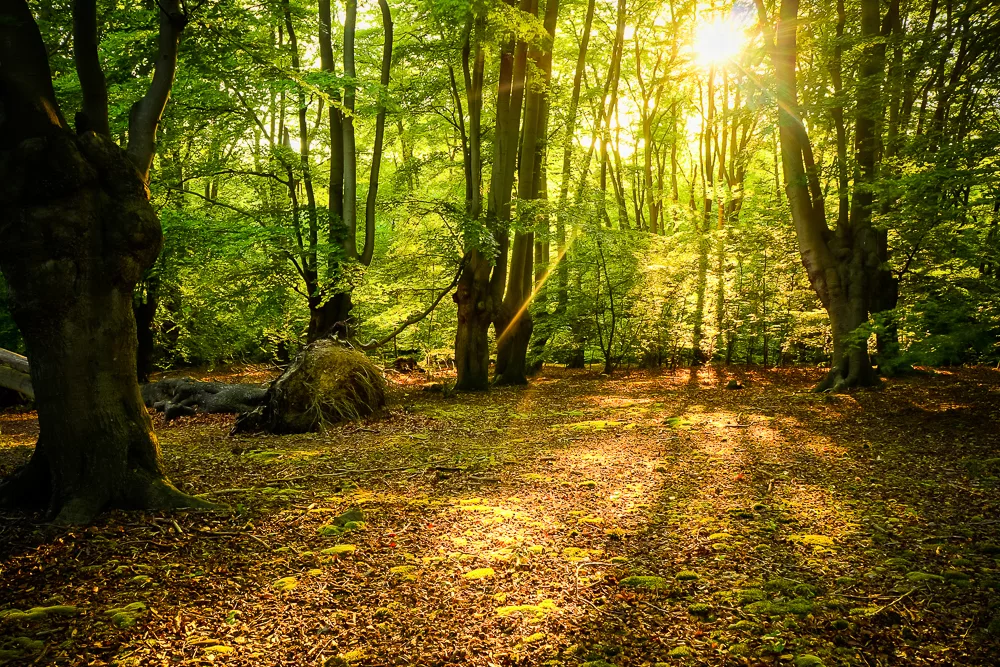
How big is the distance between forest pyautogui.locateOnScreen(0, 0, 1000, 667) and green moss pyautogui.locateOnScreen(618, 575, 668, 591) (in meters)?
0.03

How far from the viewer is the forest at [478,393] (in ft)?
8.80

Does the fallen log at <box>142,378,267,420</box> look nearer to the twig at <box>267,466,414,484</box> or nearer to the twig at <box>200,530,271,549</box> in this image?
the twig at <box>267,466,414,484</box>

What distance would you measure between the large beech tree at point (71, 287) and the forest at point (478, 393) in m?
0.02

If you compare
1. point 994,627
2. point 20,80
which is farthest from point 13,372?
point 994,627

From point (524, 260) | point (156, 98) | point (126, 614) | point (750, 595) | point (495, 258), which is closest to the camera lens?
point (126, 614)

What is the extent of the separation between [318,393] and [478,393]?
438 cm

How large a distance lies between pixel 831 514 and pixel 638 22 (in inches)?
757

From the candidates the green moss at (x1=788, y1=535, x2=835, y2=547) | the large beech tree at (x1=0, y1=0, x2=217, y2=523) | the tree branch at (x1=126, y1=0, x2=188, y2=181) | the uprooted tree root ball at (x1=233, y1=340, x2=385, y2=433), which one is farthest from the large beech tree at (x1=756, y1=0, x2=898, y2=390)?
the large beech tree at (x1=0, y1=0, x2=217, y2=523)

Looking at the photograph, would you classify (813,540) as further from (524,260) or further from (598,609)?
(524,260)

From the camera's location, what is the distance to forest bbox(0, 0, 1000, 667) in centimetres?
268

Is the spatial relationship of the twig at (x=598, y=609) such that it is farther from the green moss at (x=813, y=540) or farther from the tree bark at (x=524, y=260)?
the tree bark at (x=524, y=260)

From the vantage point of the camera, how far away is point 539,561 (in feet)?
10.7

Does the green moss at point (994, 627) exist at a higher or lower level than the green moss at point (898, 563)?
higher

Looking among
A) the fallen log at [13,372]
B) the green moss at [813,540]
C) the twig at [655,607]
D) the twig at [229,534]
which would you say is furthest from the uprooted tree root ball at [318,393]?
the green moss at [813,540]
